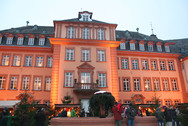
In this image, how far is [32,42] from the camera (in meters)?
29.7

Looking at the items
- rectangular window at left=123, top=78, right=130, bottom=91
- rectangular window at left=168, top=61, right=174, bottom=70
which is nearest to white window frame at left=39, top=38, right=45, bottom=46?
rectangular window at left=123, top=78, right=130, bottom=91

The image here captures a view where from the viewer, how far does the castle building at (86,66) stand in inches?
977

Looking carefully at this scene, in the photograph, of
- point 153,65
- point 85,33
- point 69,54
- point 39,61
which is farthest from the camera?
point 153,65

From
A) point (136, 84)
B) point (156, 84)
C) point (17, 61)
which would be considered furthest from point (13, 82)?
point (156, 84)

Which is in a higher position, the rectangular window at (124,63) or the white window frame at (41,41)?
the white window frame at (41,41)

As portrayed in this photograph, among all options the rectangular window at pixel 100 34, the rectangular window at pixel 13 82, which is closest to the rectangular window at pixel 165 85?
the rectangular window at pixel 100 34

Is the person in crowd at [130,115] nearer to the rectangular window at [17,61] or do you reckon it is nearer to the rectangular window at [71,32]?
the rectangular window at [71,32]

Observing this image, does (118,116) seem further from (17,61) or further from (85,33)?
(17,61)

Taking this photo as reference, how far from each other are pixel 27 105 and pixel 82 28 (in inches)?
653

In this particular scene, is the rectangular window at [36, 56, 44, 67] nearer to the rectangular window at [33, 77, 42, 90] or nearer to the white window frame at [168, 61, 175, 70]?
the rectangular window at [33, 77, 42, 90]

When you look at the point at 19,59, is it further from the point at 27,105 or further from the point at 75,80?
the point at 27,105

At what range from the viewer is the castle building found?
81.4 feet

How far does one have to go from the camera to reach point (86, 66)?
25.4 meters

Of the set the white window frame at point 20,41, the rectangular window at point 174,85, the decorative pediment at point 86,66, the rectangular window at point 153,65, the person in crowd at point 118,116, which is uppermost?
the white window frame at point 20,41
